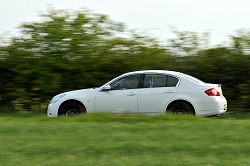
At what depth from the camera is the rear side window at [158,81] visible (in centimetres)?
1387

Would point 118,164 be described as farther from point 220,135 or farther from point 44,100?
point 44,100

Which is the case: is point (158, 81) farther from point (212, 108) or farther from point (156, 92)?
point (212, 108)

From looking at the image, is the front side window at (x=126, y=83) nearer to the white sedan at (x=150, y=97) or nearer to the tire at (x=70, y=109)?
the white sedan at (x=150, y=97)

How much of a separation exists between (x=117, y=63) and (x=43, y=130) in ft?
28.2

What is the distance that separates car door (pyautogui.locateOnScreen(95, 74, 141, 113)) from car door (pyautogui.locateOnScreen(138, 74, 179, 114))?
0.20 metres

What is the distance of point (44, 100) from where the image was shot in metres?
18.4

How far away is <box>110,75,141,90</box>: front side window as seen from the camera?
14.1 m

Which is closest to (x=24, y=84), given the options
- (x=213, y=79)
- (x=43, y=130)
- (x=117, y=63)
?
(x=117, y=63)

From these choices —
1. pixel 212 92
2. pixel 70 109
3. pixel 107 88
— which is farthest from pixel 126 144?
pixel 70 109

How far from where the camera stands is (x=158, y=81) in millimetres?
13977

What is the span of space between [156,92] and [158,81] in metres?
0.37

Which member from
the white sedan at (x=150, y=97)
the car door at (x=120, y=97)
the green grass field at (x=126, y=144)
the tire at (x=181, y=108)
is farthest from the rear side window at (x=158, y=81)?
the green grass field at (x=126, y=144)

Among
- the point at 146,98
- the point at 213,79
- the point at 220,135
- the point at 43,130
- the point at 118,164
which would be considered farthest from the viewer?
the point at 213,79

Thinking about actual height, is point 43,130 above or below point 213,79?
below
